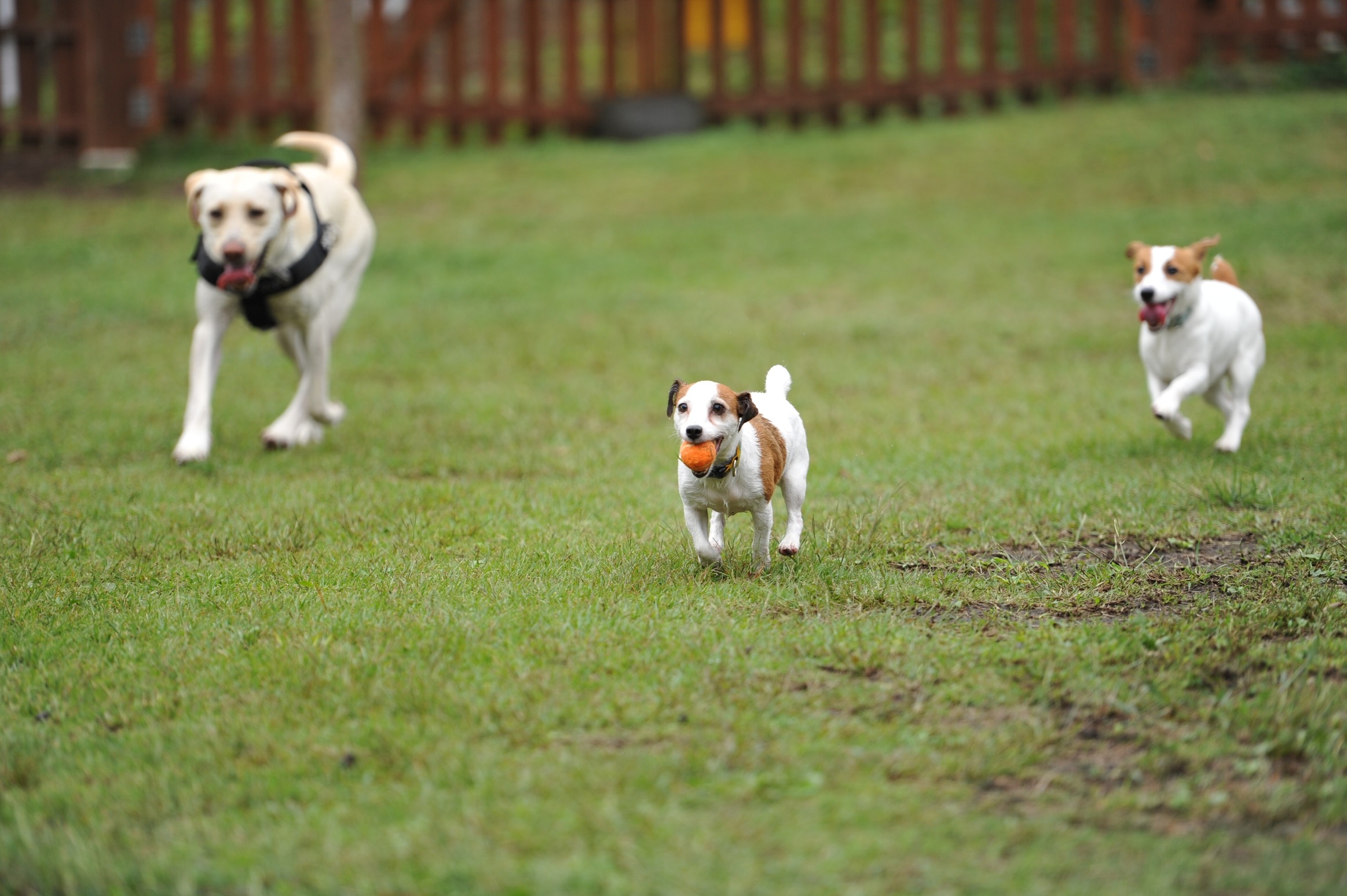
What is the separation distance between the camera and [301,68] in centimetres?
1827

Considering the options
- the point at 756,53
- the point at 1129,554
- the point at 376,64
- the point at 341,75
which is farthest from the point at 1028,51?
the point at 1129,554

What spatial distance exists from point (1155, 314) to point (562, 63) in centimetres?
1537

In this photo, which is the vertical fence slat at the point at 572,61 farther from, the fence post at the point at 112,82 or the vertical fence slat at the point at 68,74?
the vertical fence slat at the point at 68,74

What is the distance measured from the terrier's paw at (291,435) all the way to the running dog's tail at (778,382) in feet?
11.8

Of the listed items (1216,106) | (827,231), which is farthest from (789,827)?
(1216,106)

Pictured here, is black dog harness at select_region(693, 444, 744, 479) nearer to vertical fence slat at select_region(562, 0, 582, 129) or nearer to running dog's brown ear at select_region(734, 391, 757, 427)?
running dog's brown ear at select_region(734, 391, 757, 427)

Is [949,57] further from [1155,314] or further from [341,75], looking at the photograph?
[1155,314]

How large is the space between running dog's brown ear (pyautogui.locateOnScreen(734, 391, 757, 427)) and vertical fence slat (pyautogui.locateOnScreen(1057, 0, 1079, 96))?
1629cm

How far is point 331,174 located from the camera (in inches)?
337

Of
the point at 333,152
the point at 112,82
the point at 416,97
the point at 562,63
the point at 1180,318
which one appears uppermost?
the point at 562,63

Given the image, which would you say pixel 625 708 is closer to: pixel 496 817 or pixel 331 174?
pixel 496 817

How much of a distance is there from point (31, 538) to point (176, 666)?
189cm

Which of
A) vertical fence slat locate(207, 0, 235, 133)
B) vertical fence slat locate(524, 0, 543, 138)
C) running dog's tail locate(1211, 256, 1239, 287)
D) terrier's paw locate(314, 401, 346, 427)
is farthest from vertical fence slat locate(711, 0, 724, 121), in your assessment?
running dog's tail locate(1211, 256, 1239, 287)

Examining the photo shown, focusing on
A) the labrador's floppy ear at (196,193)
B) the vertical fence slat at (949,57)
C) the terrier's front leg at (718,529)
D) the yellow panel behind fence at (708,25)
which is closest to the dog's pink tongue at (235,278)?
the labrador's floppy ear at (196,193)
